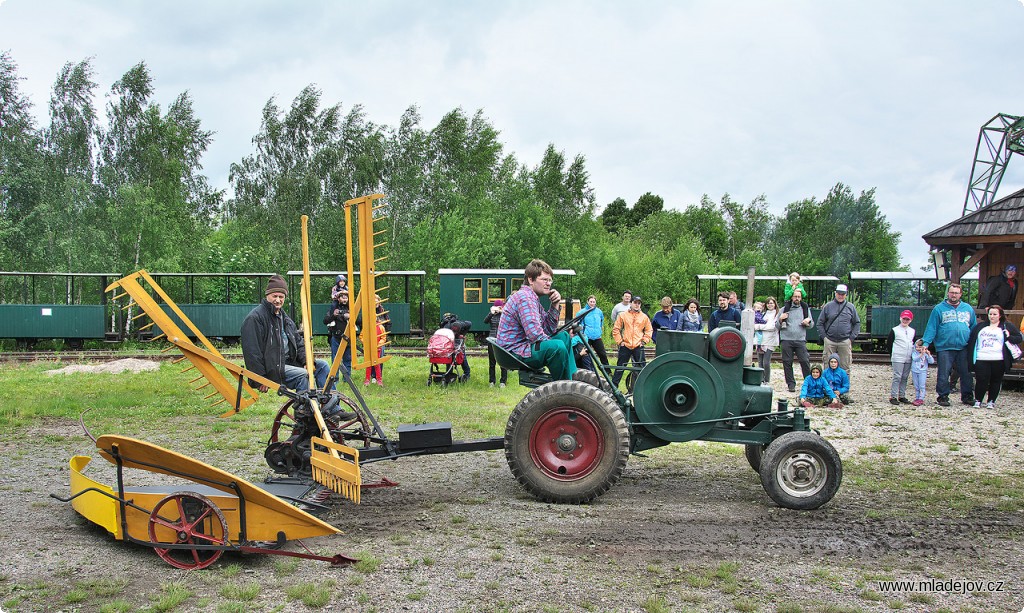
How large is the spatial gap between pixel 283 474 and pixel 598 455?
97.6 inches

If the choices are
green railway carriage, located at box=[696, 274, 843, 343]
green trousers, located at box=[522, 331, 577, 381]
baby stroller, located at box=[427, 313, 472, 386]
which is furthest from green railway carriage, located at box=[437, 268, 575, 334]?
green trousers, located at box=[522, 331, 577, 381]

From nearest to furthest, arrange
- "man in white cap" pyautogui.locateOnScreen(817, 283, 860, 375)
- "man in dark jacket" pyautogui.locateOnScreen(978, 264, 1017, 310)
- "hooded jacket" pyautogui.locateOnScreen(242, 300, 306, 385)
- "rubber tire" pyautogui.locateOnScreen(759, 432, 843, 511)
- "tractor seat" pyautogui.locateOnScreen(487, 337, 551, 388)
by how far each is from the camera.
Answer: "rubber tire" pyautogui.locateOnScreen(759, 432, 843, 511), "hooded jacket" pyautogui.locateOnScreen(242, 300, 306, 385), "tractor seat" pyautogui.locateOnScreen(487, 337, 551, 388), "man in white cap" pyautogui.locateOnScreen(817, 283, 860, 375), "man in dark jacket" pyautogui.locateOnScreen(978, 264, 1017, 310)

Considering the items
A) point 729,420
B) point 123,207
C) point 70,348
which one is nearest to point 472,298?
point 70,348

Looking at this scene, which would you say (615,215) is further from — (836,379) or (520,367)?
(520,367)

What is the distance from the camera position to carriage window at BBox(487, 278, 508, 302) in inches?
903

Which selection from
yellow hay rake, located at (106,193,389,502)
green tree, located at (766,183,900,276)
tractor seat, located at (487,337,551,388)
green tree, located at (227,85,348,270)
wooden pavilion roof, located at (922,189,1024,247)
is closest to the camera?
yellow hay rake, located at (106,193,389,502)

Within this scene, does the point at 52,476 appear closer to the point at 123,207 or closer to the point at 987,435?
the point at 987,435

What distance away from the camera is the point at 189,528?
410cm

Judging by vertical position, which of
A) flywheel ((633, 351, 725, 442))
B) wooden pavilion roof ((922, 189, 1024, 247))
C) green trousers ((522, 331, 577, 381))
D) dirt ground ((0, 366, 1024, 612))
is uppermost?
wooden pavilion roof ((922, 189, 1024, 247))

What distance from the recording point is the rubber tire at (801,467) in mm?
5227

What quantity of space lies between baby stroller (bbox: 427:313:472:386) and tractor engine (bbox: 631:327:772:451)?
5980 millimetres

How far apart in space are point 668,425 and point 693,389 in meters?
0.35

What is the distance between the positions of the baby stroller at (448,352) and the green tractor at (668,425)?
5.64m

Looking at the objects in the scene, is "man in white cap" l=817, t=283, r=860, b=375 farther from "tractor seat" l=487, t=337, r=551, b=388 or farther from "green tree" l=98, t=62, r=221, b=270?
"green tree" l=98, t=62, r=221, b=270
